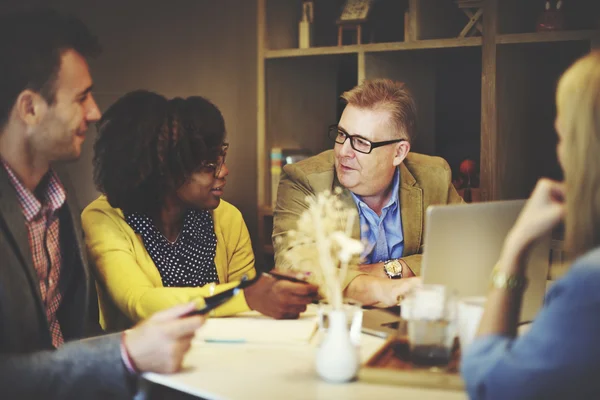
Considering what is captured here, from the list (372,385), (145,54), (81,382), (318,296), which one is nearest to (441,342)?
(372,385)

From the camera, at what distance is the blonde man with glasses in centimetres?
278

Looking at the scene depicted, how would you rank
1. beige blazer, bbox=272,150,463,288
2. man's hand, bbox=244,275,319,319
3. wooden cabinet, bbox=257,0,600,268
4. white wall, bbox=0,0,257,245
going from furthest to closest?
white wall, bbox=0,0,257,245, wooden cabinet, bbox=257,0,600,268, beige blazer, bbox=272,150,463,288, man's hand, bbox=244,275,319,319

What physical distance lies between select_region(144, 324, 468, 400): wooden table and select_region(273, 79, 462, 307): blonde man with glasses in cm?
105

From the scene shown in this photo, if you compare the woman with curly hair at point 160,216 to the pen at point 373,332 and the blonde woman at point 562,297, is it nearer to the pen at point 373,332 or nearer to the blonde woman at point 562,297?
the pen at point 373,332

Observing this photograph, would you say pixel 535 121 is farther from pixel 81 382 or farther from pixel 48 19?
pixel 81 382

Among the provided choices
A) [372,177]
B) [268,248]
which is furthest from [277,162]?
[372,177]

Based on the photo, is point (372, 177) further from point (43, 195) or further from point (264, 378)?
point (264, 378)

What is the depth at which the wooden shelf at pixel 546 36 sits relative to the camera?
2.84 meters

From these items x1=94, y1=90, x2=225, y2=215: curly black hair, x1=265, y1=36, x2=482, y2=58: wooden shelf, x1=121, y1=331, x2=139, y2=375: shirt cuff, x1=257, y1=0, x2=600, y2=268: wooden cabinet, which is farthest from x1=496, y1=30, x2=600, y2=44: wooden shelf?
x1=121, y1=331, x2=139, y2=375: shirt cuff

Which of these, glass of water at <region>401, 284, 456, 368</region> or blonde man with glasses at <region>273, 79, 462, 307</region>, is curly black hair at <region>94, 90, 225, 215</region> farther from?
glass of water at <region>401, 284, 456, 368</region>

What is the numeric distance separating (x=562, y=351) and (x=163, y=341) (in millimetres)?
792

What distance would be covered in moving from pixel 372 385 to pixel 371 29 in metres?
2.35

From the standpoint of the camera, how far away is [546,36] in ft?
9.62

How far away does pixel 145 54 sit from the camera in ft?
13.0
